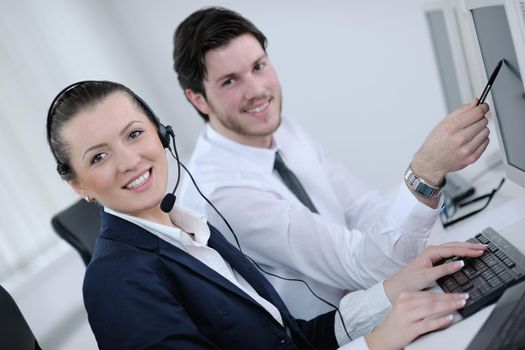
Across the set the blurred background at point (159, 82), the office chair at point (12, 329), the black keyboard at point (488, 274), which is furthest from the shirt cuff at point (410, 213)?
the blurred background at point (159, 82)

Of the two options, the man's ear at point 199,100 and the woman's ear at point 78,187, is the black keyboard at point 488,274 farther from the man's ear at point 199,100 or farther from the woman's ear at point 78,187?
the man's ear at point 199,100

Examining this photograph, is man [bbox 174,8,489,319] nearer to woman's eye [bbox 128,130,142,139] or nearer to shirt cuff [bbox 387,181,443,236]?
shirt cuff [bbox 387,181,443,236]

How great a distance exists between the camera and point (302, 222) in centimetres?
133

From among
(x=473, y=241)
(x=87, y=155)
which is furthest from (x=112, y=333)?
(x=473, y=241)

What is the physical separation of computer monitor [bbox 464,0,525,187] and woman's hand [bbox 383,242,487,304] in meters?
0.21

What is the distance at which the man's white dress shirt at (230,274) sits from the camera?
1.09m

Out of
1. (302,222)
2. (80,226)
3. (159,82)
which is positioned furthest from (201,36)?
(159,82)

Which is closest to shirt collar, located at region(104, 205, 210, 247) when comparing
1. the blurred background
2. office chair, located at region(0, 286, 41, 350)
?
office chair, located at region(0, 286, 41, 350)

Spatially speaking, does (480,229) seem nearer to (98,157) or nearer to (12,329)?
(98,157)

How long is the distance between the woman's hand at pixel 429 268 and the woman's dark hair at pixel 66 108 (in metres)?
0.68

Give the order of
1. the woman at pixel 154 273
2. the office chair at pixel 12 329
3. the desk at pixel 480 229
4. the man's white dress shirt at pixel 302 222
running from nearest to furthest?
the desk at pixel 480 229, the woman at pixel 154 273, the office chair at pixel 12 329, the man's white dress shirt at pixel 302 222

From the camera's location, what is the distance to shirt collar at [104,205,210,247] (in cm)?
108

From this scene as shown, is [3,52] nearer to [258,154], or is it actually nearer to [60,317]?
Answer: [60,317]

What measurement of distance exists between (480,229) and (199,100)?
0.89 meters
